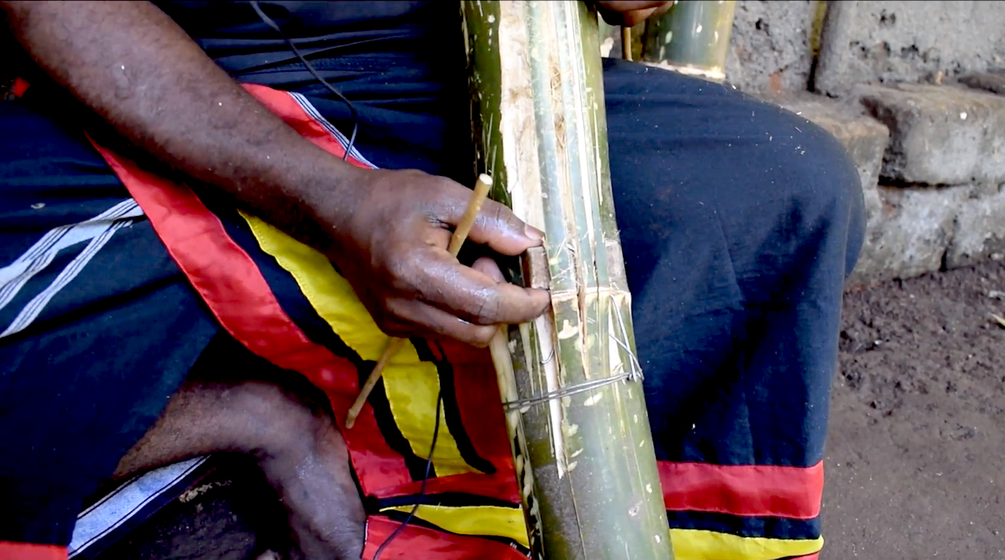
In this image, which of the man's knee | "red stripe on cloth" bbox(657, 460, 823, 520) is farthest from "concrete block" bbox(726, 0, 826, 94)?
"red stripe on cloth" bbox(657, 460, 823, 520)

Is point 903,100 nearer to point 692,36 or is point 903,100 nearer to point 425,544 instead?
point 692,36

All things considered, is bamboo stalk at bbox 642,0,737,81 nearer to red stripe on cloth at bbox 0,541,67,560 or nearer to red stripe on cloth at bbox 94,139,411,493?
red stripe on cloth at bbox 94,139,411,493

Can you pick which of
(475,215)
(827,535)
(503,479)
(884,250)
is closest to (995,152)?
(884,250)

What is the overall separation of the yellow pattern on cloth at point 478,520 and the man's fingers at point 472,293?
16.9 inches

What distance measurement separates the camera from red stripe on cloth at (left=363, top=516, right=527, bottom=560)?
1.07 m

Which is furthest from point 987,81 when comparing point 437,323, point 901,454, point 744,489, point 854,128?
point 437,323

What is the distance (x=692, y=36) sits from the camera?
142cm

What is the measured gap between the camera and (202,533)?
44.5 inches

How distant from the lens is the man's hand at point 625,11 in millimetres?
825

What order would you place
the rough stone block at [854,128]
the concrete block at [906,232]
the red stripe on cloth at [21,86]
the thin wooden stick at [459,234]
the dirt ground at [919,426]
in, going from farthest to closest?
the concrete block at [906,232]
the rough stone block at [854,128]
the dirt ground at [919,426]
the red stripe on cloth at [21,86]
the thin wooden stick at [459,234]

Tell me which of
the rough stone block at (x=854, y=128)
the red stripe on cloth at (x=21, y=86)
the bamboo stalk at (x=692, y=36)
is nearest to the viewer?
the red stripe on cloth at (x=21, y=86)

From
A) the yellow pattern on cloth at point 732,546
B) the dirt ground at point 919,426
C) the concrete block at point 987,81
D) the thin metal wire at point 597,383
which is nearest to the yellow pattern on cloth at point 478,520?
the yellow pattern on cloth at point 732,546

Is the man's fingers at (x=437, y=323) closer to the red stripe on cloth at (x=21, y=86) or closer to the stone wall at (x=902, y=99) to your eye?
A: the red stripe on cloth at (x=21, y=86)

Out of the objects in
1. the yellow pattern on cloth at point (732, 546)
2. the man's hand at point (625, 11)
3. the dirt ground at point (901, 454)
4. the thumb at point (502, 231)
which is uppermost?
the man's hand at point (625, 11)
